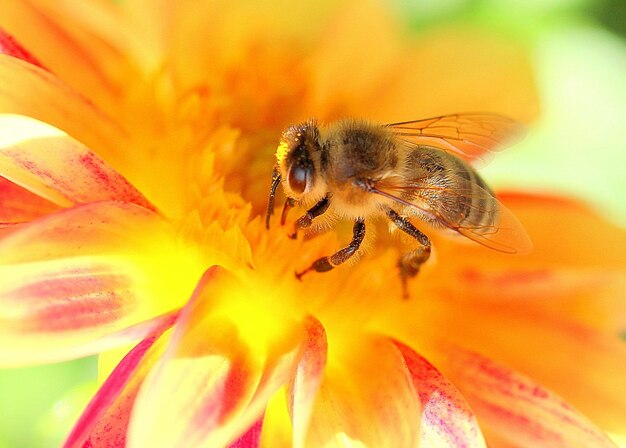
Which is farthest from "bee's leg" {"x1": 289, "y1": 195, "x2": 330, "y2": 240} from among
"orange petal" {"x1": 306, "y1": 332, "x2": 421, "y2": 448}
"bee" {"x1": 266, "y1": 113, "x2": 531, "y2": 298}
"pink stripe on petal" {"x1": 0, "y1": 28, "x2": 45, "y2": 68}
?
"pink stripe on petal" {"x1": 0, "y1": 28, "x2": 45, "y2": 68}

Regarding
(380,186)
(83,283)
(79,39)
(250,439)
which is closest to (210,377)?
(250,439)

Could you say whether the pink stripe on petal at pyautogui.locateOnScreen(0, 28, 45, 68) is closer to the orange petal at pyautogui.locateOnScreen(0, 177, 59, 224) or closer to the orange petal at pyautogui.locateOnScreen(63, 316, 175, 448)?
the orange petal at pyautogui.locateOnScreen(0, 177, 59, 224)

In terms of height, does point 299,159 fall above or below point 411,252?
above

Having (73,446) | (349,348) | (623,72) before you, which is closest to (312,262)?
(349,348)

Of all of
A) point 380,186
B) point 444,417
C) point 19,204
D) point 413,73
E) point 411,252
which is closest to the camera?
point 444,417

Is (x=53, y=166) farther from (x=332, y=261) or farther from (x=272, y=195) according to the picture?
(x=332, y=261)

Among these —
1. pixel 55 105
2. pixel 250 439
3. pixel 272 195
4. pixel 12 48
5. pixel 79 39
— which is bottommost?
pixel 250 439

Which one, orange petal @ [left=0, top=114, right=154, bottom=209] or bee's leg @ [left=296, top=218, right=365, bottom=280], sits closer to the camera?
orange petal @ [left=0, top=114, right=154, bottom=209]
